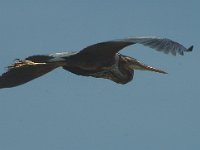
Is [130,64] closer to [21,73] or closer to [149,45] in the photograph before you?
[21,73]

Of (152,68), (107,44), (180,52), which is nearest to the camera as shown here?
(180,52)

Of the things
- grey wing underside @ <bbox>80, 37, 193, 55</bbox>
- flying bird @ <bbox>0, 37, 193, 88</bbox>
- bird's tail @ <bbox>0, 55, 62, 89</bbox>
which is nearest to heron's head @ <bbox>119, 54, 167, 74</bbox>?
flying bird @ <bbox>0, 37, 193, 88</bbox>

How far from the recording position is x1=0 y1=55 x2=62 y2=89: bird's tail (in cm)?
2009

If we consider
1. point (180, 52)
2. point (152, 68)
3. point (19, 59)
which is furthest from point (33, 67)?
point (180, 52)

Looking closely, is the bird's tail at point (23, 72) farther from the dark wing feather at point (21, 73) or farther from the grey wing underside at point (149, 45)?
the grey wing underside at point (149, 45)

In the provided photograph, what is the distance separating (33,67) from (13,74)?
1.73 feet

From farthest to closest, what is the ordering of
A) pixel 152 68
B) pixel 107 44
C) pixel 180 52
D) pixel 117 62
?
1. pixel 152 68
2. pixel 117 62
3. pixel 107 44
4. pixel 180 52

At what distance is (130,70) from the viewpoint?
2097cm

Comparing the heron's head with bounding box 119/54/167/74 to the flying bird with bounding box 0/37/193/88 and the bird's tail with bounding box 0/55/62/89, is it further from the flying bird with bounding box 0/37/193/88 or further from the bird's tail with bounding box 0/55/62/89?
the bird's tail with bounding box 0/55/62/89

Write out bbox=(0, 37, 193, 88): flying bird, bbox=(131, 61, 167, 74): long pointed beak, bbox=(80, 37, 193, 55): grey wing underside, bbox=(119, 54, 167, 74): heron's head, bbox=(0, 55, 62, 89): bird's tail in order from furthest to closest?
bbox=(131, 61, 167, 74): long pointed beak < bbox=(119, 54, 167, 74): heron's head < bbox=(0, 55, 62, 89): bird's tail < bbox=(0, 37, 193, 88): flying bird < bbox=(80, 37, 193, 55): grey wing underside

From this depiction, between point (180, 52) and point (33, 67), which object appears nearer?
point (180, 52)

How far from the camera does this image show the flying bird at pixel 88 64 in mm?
18516

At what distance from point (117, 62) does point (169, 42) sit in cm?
342

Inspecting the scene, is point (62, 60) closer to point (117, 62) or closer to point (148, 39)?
point (117, 62)
